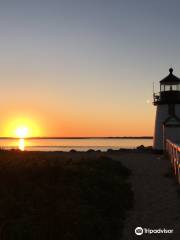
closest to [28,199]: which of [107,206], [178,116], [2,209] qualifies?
[2,209]

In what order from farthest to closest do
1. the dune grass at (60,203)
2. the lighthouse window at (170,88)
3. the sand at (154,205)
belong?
the lighthouse window at (170,88) < the sand at (154,205) < the dune grass at (60,203)

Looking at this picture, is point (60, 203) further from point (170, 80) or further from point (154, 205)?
point (170, 80)

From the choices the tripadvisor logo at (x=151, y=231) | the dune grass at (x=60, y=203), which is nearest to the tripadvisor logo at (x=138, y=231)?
the tripadvisor logo at (x=151, y=231)

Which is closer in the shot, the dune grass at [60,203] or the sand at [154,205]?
the dune grass at [60,203]

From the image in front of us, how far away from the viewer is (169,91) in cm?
3516

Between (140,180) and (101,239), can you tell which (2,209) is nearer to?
(101,239)

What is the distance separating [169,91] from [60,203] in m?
25.6

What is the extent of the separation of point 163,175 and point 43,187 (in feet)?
28.3

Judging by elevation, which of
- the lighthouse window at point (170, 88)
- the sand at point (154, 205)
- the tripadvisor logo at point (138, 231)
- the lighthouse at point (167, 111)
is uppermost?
the lighthouse window at point (170, 88)

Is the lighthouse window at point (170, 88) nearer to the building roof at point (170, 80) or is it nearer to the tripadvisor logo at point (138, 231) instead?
the building roof at point (170, 80)

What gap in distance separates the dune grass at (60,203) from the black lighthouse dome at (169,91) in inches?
765

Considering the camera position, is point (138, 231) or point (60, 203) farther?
point (60, 203)

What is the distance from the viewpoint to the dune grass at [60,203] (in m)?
9.32

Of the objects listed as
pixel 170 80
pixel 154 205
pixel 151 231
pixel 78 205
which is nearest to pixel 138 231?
pixel 151 231
